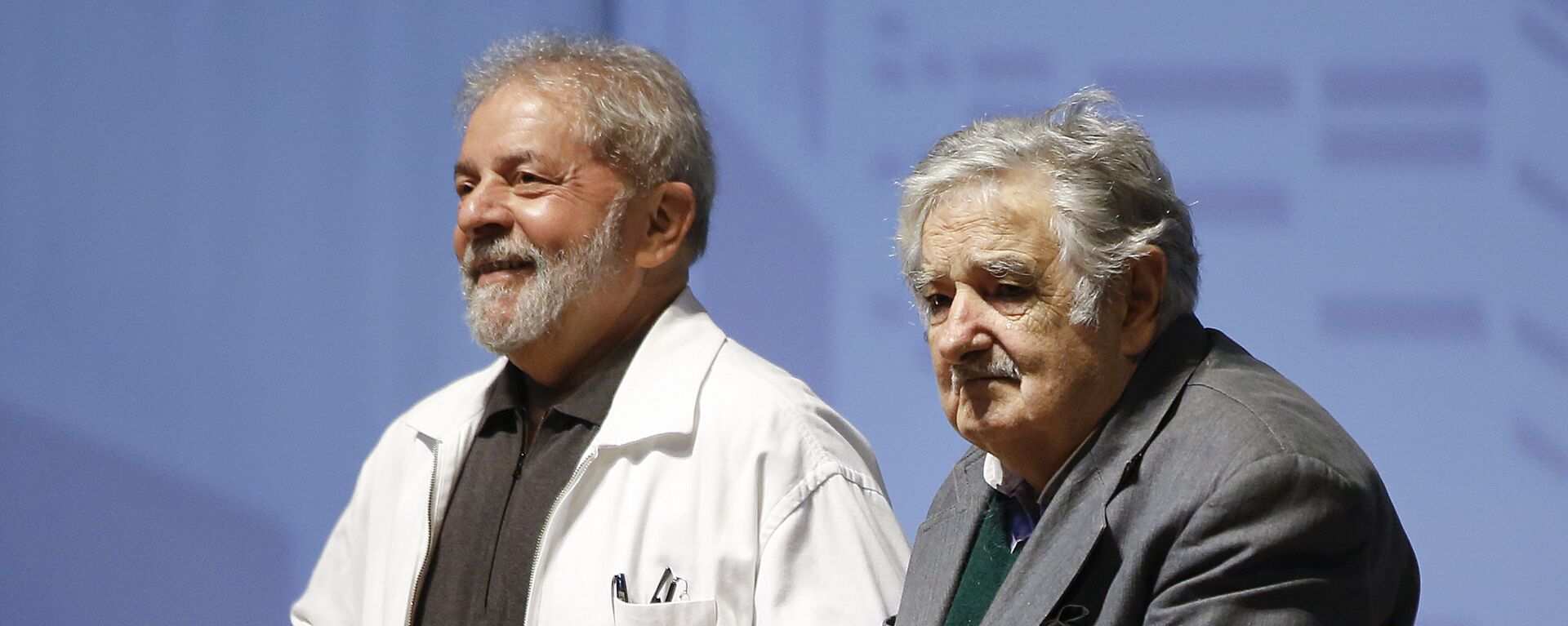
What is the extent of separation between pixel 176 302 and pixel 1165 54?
1776 millimetres

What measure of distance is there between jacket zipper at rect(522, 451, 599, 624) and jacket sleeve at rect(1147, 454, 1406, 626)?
85 centimetres

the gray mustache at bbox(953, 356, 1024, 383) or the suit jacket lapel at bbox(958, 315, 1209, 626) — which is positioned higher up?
the gray mustache at bbox(953, 356, 1024, 383)

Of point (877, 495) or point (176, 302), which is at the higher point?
point (176, 302)

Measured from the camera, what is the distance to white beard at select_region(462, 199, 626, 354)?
2033 millimetres

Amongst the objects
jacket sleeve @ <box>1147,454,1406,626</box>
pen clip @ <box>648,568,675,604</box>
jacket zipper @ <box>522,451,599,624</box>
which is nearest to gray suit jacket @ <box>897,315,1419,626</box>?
jacket sleeve @ <box>1147,454,1406,626</box>

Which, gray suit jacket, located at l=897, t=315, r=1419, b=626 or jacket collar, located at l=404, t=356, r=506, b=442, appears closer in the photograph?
gray suit jacket, located at l=897, t=315, r=1419, b=626

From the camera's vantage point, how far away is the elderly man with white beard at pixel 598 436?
1.84 metres

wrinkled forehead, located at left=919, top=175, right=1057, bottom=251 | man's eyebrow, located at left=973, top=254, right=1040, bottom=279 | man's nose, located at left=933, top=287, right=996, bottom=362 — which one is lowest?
man's nose, located at left=933, top=287, right=996, bottom=362

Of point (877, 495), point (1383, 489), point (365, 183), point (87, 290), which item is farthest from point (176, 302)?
point (1383, 489)

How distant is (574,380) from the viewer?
2.12 metres

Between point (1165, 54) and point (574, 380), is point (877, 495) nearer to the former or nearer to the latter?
point (574, 380)

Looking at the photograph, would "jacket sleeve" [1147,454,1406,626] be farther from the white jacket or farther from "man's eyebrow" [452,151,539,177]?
"man's eyebrow" [452,151,539,177]

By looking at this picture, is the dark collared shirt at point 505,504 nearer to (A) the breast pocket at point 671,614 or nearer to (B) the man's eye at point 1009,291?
(A) the breast pocket at point 671,614

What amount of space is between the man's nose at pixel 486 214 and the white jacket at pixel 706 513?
24 centimetres
